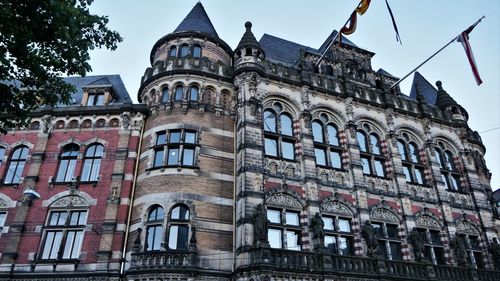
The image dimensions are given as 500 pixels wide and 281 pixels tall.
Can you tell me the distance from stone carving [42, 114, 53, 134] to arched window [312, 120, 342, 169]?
1435 centimetres

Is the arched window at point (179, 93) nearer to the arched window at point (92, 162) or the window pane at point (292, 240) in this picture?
the arched window at point (92, 162)

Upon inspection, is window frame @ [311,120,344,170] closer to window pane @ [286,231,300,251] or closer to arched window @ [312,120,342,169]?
arched window @ [312,120,342,169]

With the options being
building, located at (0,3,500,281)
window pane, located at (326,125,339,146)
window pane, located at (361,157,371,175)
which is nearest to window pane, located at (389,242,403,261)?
building, located at (0,3,500,281)

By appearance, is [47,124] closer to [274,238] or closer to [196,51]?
[196,51]

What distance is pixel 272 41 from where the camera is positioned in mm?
27984

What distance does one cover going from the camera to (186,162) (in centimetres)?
1825

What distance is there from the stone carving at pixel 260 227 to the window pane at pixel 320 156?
543cm

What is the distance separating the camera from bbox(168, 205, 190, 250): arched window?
1606 centimetres

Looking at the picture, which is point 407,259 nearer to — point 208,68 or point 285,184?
point 285,184

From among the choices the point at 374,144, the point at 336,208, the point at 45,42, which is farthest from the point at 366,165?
the point at 45,42

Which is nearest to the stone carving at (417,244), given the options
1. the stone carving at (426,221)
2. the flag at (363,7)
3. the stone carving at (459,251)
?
the stone carving at (426,221)

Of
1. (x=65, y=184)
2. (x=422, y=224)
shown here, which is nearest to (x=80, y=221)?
(x=65, y=184)

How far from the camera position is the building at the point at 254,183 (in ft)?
53.7

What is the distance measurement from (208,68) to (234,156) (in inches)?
211
